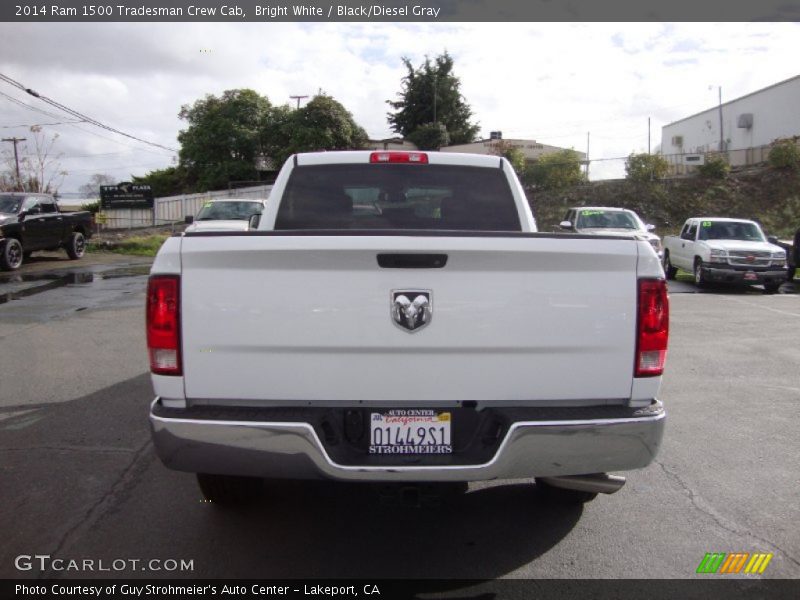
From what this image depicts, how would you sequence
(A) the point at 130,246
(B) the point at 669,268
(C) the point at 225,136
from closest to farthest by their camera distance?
1. (B) the point at 669,268
2. (A) the point at 130,246
3. (C) the point at 225,136

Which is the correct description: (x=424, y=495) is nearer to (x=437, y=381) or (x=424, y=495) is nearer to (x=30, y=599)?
(x=437, y=381)

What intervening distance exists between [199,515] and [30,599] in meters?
1.02

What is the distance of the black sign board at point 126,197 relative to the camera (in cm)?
3900

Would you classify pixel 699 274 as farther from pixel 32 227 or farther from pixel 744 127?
pixel 744 127

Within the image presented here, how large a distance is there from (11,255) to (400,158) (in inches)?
659

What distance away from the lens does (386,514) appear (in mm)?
4211

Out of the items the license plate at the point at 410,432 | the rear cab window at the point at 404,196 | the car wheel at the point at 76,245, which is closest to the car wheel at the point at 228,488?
the license plate at the point at 410,432

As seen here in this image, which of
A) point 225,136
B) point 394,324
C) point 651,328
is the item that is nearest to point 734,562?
point 651,328

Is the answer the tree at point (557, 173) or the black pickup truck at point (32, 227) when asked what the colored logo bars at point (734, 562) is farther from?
the tree at point (557, 173)

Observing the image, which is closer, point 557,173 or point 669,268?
point 669,268

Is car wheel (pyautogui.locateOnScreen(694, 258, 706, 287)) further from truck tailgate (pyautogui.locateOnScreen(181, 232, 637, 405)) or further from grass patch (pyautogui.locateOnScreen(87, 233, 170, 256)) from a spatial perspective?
grass patch (pyautogui.locateOnScreen(87, 233, 170, 256))

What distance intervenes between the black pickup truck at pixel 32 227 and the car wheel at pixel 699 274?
16.8m

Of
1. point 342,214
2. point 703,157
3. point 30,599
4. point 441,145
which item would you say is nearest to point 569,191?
point 703,157

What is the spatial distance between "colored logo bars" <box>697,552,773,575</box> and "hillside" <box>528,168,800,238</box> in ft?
91.9
